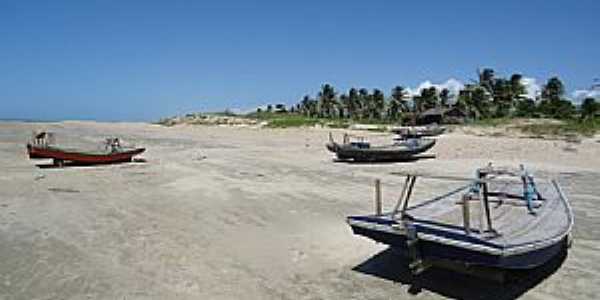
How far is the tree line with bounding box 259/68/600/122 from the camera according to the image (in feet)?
183

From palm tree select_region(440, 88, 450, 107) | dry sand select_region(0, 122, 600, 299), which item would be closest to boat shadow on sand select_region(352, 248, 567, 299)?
dry sand select_region(0, 122, 600, 299)

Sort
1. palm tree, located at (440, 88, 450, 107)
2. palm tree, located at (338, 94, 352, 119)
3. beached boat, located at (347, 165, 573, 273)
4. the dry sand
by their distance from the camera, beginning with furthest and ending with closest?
palm tree, located at (338, 94, 352, 119) < palm tree, located at (440, 88, 450, 107) < the dry sand < beached boat, located at (347, 165, 573, 273)

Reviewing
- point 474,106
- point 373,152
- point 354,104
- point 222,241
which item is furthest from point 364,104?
point 222,241

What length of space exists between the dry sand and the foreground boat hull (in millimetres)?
583

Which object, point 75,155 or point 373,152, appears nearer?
point 75,155

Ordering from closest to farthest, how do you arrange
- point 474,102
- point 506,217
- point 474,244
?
1. point 474,244
2. point 506,217
3. point 474,102

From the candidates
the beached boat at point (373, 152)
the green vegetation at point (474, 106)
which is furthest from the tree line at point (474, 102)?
the beached boat at point (373, 152)

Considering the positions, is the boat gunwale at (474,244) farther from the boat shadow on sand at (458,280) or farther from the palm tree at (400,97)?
the palm tree at (400,97)

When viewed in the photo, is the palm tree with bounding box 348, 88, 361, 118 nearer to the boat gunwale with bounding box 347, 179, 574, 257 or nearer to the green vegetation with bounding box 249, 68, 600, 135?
the green vegetation with bounding box 249, 68, 600, 135

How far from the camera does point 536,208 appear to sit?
23.9ft

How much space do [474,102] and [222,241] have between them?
5997 cm

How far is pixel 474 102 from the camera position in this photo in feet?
208

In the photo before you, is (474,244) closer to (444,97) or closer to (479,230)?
(479,230)

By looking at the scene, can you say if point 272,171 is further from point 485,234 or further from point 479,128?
point 479,128
